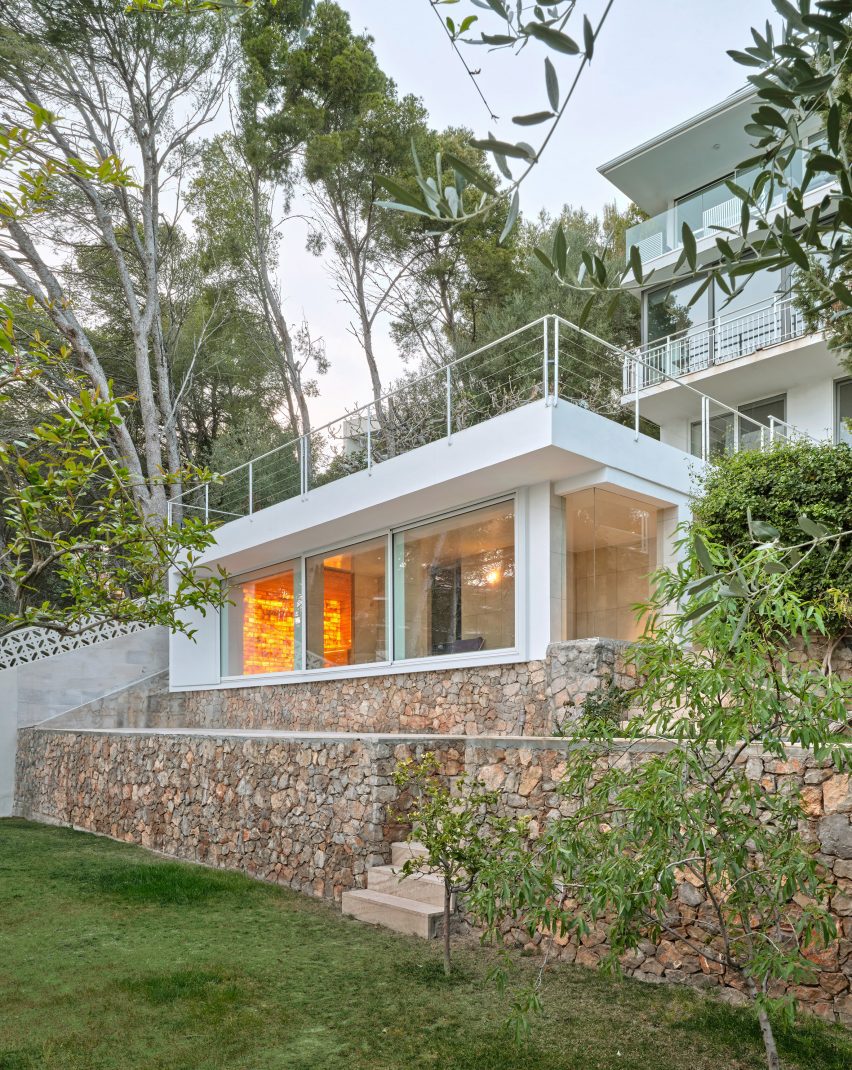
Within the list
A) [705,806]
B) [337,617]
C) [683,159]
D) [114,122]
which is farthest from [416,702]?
[114,122]

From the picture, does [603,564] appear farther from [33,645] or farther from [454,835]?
[33,645]

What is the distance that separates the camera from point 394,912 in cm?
682

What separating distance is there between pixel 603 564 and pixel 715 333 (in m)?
7.82

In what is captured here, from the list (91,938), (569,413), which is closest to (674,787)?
(91,938)

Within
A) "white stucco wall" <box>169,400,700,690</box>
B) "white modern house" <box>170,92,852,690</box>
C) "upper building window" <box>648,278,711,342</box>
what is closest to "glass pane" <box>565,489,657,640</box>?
"white modern house" <box>170,92,852,690</box>

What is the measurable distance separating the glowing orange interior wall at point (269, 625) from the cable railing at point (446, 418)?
1.41 meters

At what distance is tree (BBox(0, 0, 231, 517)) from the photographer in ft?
56.6

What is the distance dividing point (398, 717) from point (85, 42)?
1528cm

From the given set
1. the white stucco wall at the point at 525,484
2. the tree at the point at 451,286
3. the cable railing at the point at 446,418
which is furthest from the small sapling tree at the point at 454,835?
the tree at the point at 451,286

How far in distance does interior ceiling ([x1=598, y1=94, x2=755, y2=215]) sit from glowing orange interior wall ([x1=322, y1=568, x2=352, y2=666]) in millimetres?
11431

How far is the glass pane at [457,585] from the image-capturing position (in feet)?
36.1

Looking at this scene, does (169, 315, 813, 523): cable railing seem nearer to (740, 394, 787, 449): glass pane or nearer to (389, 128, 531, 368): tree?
(740, 394, 787, 449): glass pane

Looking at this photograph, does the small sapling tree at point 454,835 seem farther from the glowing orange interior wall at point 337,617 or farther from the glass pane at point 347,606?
the glowing orange interior wall at point 337,617

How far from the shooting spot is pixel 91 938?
6.64m
